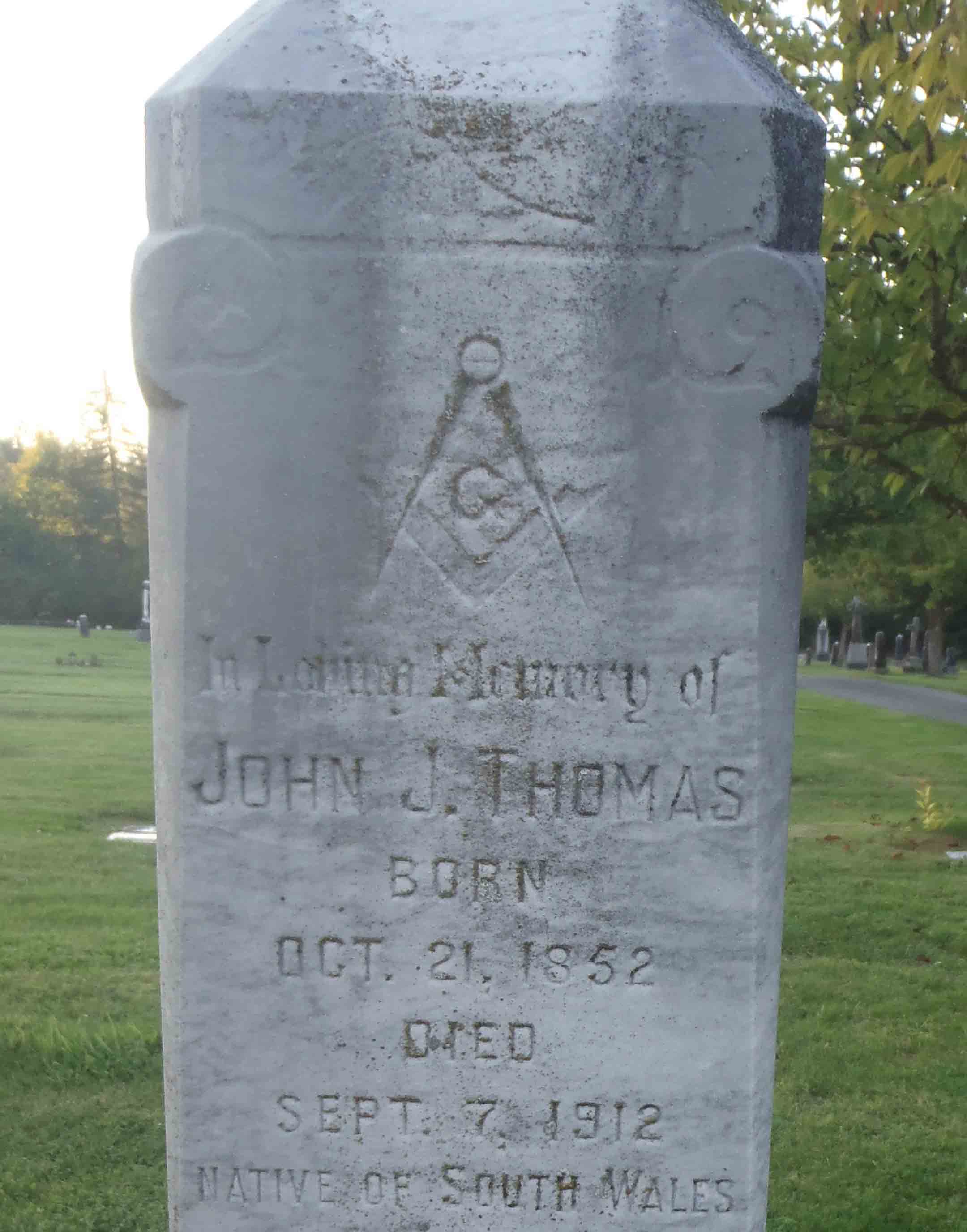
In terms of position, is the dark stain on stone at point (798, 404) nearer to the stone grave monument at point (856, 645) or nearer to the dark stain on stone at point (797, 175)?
the dark stain on stone at point (797, 175)

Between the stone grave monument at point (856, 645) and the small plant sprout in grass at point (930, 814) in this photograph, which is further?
the stone grave monument at point (856, 645)

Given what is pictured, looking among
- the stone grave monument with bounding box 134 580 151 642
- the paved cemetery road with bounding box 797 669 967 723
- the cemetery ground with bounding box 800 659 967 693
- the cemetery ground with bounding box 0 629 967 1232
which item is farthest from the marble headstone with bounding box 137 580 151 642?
the cemetery ground with bounding box 0 629 967 1232

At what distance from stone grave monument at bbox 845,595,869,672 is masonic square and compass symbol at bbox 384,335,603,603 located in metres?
40.1

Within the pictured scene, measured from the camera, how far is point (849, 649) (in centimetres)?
4188

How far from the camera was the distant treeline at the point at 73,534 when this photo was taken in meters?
44.9

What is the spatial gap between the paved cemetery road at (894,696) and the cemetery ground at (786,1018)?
1190cm

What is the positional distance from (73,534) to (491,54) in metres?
47.9

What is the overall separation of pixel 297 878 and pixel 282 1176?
0.62m

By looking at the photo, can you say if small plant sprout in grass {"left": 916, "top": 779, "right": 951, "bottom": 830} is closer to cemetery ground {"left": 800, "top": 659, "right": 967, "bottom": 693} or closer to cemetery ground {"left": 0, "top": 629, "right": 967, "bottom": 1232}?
cemetery ground {"left": 0, "top": 629, "right": 967, "bottom": 1232}

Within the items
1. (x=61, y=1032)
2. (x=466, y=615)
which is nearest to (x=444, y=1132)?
(x=466, y=615)

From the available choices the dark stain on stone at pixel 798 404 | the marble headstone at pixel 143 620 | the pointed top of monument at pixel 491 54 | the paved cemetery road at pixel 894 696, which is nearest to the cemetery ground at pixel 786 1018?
Answer: the dark stain on stone at pixel 798 404

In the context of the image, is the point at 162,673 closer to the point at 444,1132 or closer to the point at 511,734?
the point at 511,734

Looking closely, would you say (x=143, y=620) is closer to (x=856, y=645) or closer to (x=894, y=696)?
(x=894, y=696)

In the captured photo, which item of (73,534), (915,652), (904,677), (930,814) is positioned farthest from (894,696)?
(73,534)
